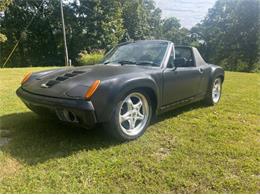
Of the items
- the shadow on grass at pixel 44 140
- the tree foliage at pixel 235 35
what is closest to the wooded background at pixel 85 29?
the tree foliage at pixel 235 35

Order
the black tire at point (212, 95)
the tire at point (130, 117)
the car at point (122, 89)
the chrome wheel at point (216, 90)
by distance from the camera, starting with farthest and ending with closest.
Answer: the chrome wheel at point (216, 90) < the black tire at point (212, 95) < the tire at point (130, 117) < the car at point (122, 89)

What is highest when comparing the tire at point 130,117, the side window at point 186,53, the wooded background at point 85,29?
the wooded background at point 85,29

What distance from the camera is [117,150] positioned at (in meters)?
3.62

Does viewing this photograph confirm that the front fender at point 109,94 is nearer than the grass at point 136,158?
No

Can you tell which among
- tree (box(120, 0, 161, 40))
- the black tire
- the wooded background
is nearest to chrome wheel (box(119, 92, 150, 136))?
the black tire

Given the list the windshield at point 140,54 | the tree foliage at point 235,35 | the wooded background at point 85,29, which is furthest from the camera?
the tree foliage at point 235,35

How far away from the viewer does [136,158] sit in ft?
11.2

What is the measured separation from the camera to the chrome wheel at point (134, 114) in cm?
394

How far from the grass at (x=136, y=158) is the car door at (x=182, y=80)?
0.43 meters

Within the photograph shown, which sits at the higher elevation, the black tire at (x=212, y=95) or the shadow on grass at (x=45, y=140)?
the black tire at (x=212, y=95)

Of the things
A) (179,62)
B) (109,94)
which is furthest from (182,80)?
(109,94)

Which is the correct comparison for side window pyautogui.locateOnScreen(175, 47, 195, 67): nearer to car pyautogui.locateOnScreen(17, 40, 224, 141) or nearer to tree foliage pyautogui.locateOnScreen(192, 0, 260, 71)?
car pyautogui.locateOnScreen(17, 40, 224, 141)

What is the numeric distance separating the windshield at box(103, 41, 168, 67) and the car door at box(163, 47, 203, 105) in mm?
214

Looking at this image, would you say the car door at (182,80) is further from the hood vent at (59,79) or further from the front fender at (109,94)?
the hood vent at (59,79)
